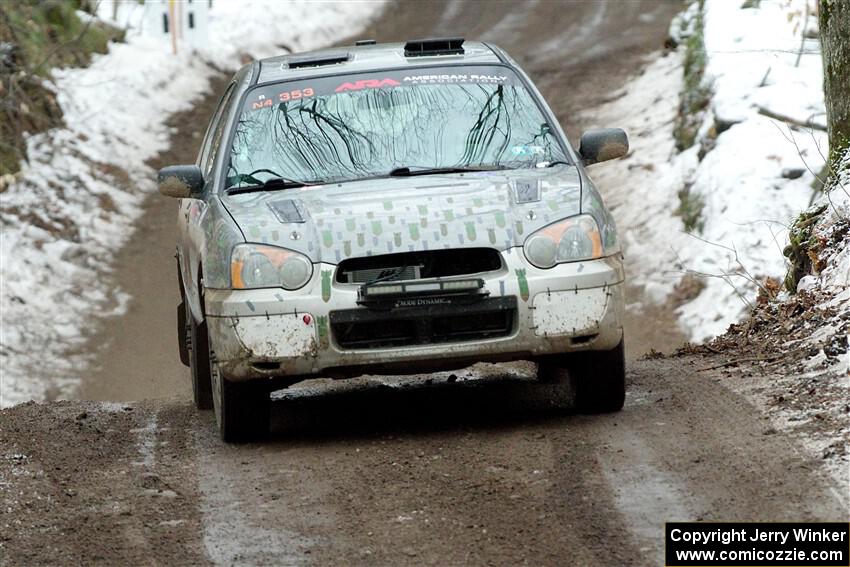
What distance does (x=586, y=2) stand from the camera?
2870cm

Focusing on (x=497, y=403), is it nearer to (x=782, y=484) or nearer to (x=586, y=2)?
(x=782, y=484)

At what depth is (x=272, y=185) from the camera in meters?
7.03

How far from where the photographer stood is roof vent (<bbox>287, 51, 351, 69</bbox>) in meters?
7.88

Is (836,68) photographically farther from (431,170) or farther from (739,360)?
(431,170)

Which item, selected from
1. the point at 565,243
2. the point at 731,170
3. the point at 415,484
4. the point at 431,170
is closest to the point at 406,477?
the point at 415,484

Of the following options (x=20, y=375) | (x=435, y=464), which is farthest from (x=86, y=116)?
(x=435, y=464)

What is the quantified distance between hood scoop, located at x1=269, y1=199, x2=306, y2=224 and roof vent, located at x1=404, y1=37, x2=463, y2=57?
1.60 meters

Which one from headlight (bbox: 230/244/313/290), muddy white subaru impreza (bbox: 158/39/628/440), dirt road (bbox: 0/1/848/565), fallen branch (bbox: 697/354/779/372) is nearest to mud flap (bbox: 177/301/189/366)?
dirt road (bbox: 0/1/848/565)

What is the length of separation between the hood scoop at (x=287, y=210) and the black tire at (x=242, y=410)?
2.51ft

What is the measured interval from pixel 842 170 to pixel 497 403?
104 inches

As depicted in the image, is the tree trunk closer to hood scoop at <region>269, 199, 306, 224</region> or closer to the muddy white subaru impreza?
the muddy white subaru impreza

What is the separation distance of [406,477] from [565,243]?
1303 mm

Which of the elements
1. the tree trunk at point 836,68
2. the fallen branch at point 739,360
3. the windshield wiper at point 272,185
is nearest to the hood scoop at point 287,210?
the windshield wiper at point 272,185

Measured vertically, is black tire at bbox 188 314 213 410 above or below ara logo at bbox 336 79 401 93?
below
